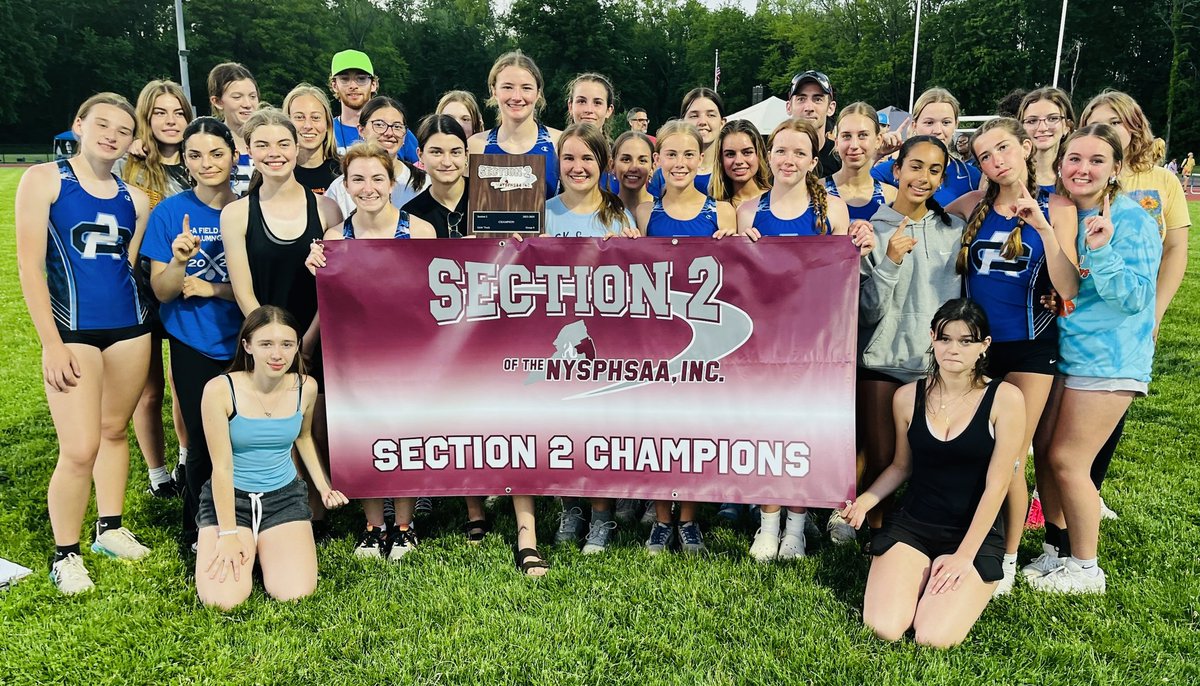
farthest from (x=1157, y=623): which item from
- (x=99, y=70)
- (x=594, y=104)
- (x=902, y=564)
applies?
(x=99, y=70)

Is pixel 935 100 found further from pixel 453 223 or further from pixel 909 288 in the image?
pixel 453 223

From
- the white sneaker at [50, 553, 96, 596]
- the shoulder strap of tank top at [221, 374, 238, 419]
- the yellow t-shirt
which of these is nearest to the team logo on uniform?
the shoulder strap of tank top at [221, 374, 238, 419]

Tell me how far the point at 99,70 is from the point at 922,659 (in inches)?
2717

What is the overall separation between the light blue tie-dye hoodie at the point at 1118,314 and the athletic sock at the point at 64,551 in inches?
206

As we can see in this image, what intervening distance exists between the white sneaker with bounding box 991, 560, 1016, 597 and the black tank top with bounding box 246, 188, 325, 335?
12.9 ft

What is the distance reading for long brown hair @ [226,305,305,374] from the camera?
3.88m

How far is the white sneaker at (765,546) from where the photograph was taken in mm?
4281

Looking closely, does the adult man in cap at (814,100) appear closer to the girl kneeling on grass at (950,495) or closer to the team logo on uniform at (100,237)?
the girl kneeling on grass at (950,495)

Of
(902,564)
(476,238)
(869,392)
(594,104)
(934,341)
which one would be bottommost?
(902,564)

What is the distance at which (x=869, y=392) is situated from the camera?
4254 millimetres

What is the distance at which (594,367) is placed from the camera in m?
4.17

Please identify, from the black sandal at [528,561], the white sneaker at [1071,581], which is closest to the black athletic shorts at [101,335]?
the black sandal at [528,561]

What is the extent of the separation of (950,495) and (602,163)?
2509mm

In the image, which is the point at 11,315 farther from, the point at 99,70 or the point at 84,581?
the point at 99,70
